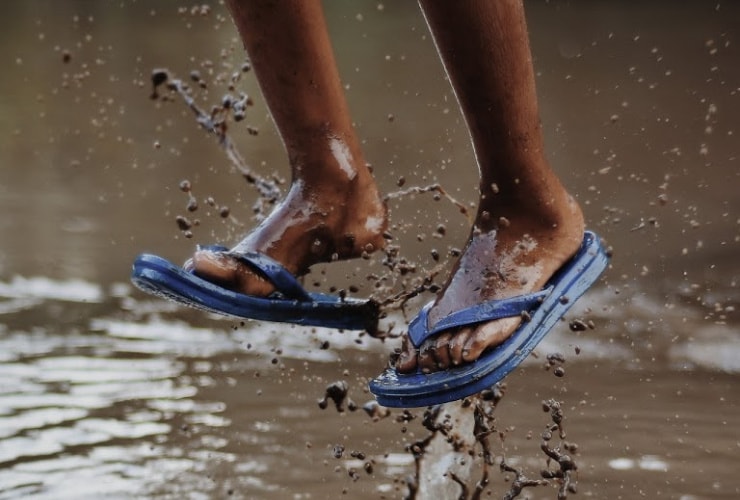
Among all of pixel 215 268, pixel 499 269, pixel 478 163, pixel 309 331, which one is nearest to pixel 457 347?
pixel 499 269

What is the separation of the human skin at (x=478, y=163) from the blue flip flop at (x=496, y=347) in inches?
0.5

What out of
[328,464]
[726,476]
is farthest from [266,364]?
[726,476]

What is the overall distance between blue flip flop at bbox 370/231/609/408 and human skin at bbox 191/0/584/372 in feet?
0.04

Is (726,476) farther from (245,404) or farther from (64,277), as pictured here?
(64,277)

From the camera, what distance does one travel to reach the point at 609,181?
381cm

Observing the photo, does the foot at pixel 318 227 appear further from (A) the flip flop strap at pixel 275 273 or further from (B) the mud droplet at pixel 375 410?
(B) the mud droplet at pixel 375 410

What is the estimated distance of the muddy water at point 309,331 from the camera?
1.78 m

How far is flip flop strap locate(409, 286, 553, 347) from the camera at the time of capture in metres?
1.41

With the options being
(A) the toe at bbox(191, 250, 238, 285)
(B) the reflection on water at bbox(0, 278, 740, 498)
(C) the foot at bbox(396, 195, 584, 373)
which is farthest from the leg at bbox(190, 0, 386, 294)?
(B) the reflection on water at bbox(0, 278, 740, 498)

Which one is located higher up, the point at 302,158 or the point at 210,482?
the point at 302,158

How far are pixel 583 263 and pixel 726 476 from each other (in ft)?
1.42

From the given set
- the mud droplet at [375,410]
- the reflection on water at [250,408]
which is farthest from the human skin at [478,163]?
the reflection on water at [250,408]

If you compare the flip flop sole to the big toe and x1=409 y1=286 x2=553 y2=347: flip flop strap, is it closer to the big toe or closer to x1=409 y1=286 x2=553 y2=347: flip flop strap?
the big toe

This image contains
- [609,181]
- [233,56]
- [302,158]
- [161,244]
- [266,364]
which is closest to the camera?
[302,158]
